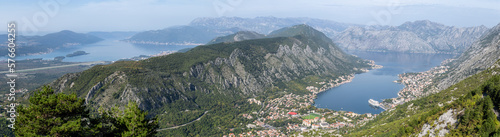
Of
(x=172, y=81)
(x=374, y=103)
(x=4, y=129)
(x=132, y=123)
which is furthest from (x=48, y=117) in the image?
(x=374, y=103)

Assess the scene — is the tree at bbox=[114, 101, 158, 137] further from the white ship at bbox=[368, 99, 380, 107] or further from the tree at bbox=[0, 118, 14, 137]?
the white ship at bbox=[368, 99, 380, 107]

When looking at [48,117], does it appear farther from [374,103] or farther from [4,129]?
[374,103]

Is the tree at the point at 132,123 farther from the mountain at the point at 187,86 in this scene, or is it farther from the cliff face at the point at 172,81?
the cliff face at the point at 172,81

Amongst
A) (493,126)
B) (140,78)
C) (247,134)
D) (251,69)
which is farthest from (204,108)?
(493,126)

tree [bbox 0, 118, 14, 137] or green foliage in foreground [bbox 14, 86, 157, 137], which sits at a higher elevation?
green foliage in foreground [bbox 14, 86, 157, 137]

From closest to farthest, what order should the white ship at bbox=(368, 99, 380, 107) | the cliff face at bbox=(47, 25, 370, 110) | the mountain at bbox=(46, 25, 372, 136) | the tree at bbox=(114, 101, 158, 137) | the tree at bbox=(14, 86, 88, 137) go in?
Result: the tree at bbox=(14, 86, 88, 137), the tree at bbox=(114, 101, 158, 137), the mountain at bbox=(46, 25, 372, 136), the cliff face at bbox=(47, 25, 370, 110), the white ship at bbox=(368, 99, 380, 107)

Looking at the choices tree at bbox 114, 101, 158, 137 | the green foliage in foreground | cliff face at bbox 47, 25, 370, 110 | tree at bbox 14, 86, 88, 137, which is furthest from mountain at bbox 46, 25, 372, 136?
tree at bbox 14, 86, 88, 137

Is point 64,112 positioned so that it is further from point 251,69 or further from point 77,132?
point 251,69

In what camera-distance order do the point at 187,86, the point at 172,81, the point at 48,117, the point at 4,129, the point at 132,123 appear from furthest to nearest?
the point at 187,86
the point at 172,81
the point at 4,129
the point at 132,123
the point at 48,117

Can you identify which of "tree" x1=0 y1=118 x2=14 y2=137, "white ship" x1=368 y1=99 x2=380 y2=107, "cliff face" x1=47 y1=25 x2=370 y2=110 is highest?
"cliff face" x1=47 y1=25 x2=370 y2=110

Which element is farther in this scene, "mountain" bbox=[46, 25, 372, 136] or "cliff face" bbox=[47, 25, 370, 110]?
"cliff face" bbox=[47, 25, 370, 110]
